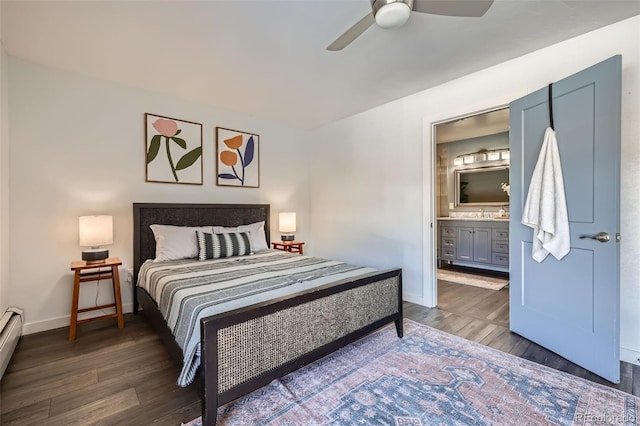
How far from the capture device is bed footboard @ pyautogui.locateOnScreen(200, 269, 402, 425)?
142 centimetres

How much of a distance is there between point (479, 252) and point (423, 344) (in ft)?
10.9

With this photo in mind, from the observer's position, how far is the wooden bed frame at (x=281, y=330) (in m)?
1.43

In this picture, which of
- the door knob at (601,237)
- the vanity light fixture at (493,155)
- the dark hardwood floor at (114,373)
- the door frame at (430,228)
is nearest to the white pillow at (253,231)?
the dark hardwood floor at (114,373)

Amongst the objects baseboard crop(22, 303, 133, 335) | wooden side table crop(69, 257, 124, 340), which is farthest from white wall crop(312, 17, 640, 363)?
baseboard crop(22, 303, 133, 335)

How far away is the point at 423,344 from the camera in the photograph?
7.76ft

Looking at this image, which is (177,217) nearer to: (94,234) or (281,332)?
(94,234)

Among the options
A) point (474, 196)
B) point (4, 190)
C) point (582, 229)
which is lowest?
point (582, 229)

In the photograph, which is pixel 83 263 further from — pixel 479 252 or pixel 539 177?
pixel 479 252

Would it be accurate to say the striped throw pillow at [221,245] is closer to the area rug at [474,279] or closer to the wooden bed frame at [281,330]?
the wooden bed frame at [281,330]

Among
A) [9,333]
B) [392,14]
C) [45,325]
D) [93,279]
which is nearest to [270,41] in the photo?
[392,14]

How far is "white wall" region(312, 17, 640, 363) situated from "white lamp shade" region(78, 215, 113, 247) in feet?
9.89

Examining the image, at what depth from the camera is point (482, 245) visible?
4.95 metres

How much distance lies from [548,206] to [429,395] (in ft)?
5.66

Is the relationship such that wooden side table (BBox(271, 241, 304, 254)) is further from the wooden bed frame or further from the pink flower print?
the pink flower print
